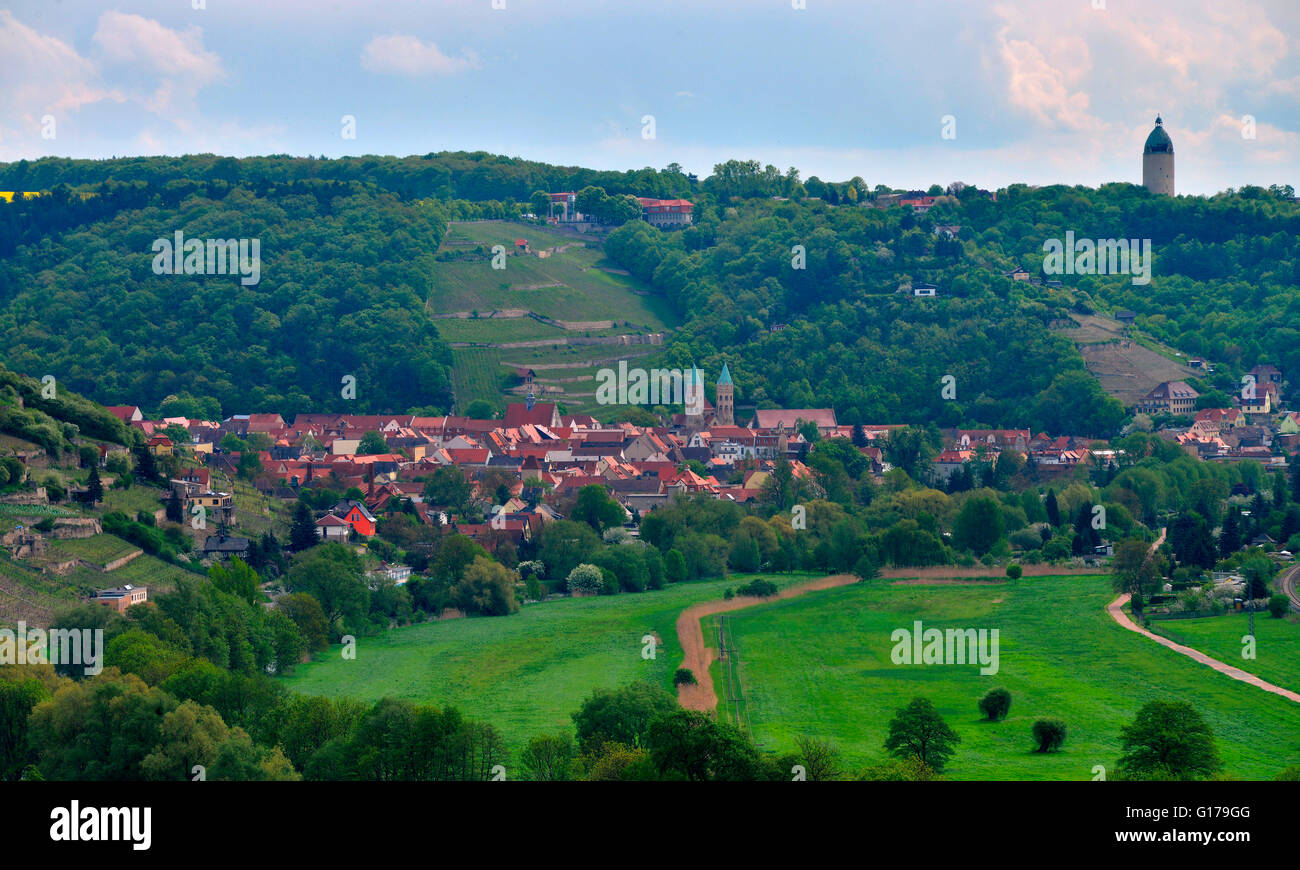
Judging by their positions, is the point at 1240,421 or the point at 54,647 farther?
the point at 1240,421

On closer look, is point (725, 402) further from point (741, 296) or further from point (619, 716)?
point (619, 716)

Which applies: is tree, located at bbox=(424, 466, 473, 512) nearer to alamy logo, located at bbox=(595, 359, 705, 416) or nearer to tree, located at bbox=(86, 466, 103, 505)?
tree, located at bbox=(86, 466, 103, 505)

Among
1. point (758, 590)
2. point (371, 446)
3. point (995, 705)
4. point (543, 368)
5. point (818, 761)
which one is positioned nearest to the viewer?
point (818, 761)

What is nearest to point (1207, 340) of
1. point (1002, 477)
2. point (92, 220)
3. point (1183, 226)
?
point (1183, 226)

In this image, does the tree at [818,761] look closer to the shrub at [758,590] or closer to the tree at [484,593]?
the tree at [484,593]

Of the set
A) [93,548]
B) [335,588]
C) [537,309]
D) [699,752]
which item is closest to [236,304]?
[537,309]

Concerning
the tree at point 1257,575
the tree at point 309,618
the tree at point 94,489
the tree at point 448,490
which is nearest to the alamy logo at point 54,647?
the tree at point 309,618
